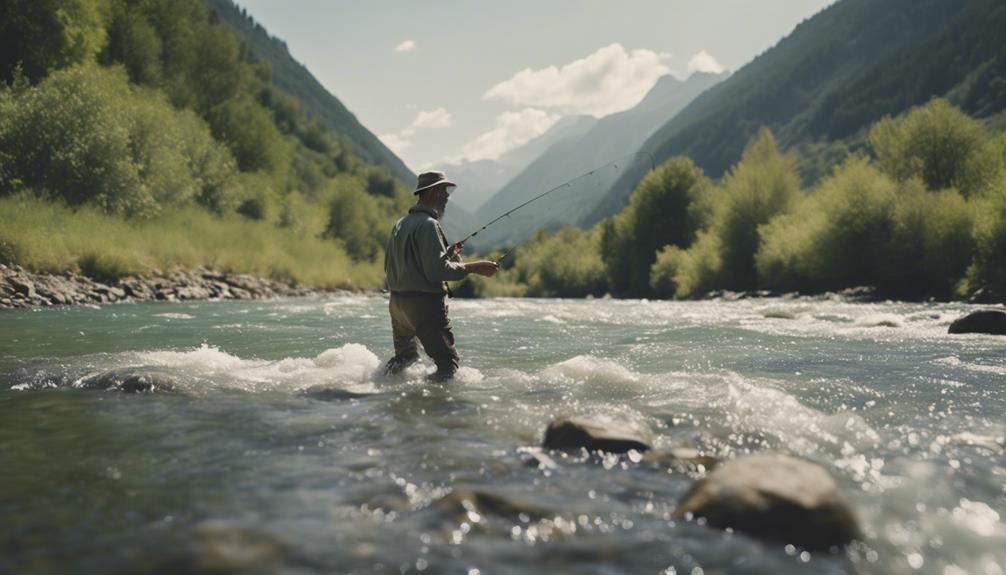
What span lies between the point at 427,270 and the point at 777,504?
18.1ft

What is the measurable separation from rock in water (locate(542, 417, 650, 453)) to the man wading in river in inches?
122

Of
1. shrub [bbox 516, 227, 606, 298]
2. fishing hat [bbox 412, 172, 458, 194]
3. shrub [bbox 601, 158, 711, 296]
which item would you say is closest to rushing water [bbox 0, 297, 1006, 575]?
fishing hat [bbox 412, 172, 458, 194]

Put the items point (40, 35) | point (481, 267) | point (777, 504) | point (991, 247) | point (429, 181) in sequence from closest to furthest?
point (777, 504)
point (481, 267)
point (429, 181)
point (991, 247)
point (40, 35)

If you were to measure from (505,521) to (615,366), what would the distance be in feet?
20.3

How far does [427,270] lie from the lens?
852cm

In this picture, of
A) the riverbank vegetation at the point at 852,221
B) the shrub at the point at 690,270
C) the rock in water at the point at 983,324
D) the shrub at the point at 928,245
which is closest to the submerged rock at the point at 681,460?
the rock in water at the point at 983,324

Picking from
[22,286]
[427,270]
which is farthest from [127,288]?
[427,270]

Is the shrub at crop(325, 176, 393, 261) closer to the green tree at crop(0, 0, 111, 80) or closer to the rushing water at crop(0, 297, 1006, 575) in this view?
the green tree at crop(0, 0, 111, 80)

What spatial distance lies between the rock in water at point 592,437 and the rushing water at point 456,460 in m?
0.22

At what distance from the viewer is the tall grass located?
27.3m

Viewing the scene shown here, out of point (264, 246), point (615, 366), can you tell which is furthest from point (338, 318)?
point (264, 246)

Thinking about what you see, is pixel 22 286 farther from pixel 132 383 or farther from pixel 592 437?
pixel 592 437

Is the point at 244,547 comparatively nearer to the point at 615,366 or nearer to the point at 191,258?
the point at 615,366

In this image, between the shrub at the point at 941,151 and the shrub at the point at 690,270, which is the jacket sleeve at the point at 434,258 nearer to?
the shrub at the point at 941,151
